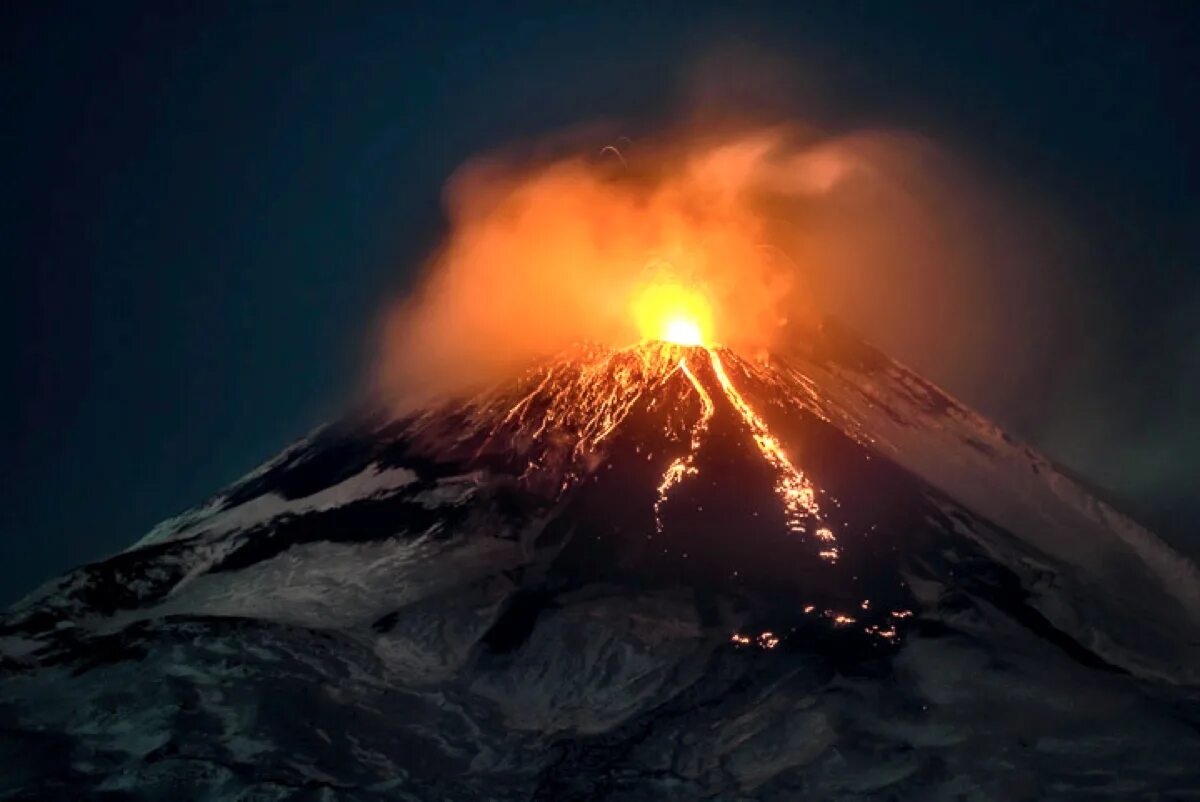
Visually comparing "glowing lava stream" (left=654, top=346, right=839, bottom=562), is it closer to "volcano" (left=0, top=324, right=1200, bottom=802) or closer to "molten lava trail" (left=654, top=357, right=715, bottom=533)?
"molten lava trail" (left=654, top=357, right=715, bottom=533)

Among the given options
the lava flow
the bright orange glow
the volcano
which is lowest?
the volcano

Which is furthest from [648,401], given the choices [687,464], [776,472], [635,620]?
[635,620]

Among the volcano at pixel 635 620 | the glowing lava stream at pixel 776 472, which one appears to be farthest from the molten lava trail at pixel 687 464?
the volcano at pixel 635 620

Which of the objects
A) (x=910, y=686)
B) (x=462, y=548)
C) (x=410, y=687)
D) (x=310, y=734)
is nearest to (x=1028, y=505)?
(x=910, y=686)

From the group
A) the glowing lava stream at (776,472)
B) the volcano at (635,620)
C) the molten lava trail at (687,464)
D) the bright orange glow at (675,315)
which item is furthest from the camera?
the bright orange glow at (675,315)

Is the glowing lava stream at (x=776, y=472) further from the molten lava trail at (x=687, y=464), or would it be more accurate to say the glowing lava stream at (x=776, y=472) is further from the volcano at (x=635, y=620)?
the volcano at (x=635, y=620)

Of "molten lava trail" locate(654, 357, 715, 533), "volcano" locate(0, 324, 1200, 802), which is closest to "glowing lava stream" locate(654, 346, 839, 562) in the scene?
"molten lava trail" locate(654, 357, 715, 533)

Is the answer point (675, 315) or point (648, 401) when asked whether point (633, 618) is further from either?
point (675, 315)
